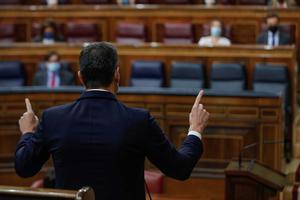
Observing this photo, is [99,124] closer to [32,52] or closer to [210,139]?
[210,139]

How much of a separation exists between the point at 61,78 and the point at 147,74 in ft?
2.15

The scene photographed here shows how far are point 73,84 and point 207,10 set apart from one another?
1.76m

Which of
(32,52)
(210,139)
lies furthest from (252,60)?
(32,52)

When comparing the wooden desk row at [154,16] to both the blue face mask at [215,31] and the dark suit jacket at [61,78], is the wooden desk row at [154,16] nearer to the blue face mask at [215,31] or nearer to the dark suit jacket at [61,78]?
the blue face mask at [215,31]

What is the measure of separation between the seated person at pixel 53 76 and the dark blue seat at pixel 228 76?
1.09 m

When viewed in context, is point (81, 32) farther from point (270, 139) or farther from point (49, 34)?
point (270, 139)

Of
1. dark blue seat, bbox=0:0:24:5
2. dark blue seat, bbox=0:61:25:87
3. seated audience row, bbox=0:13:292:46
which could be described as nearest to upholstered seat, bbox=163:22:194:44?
seated audience row, bbox=0:13:292:46

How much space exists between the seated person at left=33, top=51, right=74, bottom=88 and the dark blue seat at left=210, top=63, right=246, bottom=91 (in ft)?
3.57

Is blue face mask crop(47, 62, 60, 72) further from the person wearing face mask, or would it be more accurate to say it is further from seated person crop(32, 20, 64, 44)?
the person wearing face mask

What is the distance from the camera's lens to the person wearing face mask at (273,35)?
6.20 metres

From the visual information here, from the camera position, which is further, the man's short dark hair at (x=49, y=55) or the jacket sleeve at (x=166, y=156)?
the man's short dark hair at (x=49, y=55)

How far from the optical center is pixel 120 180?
1955 mm

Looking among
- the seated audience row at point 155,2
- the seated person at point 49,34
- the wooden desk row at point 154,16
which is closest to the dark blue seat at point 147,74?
the seated person at point 49,34

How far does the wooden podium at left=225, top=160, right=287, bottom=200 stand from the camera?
10.0 ft
